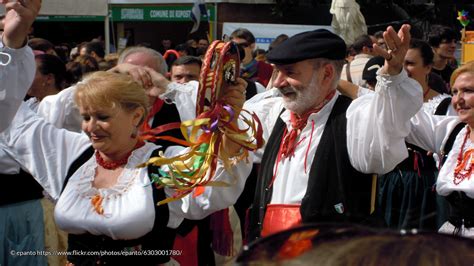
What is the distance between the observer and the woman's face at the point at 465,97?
152 inches

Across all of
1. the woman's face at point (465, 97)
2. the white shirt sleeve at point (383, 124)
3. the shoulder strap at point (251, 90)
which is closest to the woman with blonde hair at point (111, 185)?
the white shirt sleeve at point (383, 124)

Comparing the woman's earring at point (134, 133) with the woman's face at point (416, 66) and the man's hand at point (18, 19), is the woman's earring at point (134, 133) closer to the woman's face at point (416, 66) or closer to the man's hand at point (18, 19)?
the man's hand at point (18, 19)

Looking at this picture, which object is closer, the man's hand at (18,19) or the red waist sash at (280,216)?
the man's hand at (18,19)

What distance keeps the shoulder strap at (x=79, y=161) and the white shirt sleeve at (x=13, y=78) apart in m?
0.38

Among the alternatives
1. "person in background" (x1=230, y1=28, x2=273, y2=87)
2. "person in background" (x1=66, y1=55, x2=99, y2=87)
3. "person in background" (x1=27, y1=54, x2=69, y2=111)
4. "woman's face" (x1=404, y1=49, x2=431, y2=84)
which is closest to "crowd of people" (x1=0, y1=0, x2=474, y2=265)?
"person in background" (x1=27, y1=54, x2=69, y2=111)

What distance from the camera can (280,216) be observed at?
3.19 metres

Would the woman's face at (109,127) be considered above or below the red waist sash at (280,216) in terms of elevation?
above

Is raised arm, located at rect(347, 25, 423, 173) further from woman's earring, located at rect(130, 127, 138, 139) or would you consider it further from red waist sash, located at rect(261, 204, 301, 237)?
woman's earring, located at rect(130, 127, 138, 139)

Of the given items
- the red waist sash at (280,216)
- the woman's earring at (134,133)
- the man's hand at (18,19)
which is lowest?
the red waist sash at (280,216)

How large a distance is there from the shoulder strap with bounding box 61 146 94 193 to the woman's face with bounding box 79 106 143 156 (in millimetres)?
151

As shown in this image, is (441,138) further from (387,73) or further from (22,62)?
(22,62)

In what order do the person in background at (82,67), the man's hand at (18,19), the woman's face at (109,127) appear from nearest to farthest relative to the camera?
the man's hand at (18,19)
the woman's face at (109,127)
the person in background at (82,67)

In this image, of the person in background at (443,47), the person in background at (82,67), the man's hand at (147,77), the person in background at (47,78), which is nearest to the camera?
the man's hand at (147,77)

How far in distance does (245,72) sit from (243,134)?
13.1ft
